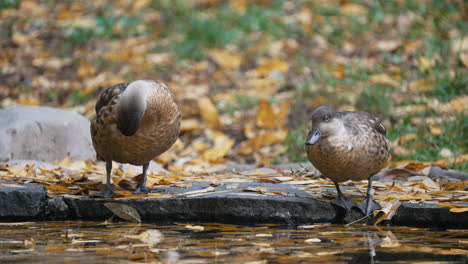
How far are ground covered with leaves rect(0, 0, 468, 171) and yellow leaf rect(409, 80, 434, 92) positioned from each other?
1 centimetres

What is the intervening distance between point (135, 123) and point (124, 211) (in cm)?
59

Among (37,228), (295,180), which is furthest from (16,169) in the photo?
(295,180)

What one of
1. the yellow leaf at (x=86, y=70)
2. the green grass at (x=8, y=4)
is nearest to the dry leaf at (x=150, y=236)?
the yellow leaf at (x=86, y=70)

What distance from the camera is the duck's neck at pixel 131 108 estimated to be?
15.2 ft

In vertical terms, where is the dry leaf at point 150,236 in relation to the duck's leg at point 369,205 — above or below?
below

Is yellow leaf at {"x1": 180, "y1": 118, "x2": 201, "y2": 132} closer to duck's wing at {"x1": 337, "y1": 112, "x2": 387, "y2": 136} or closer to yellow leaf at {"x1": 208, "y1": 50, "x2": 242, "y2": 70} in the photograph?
yellow leaf at {"x1": 208, "y1": 50, "x2": 242, "y2": 70}

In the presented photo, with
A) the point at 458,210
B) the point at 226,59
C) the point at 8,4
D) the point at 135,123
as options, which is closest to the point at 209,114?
the point at 226,59

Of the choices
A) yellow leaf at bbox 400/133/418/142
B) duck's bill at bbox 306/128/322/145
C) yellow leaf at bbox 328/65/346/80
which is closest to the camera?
duck's bill at bbox 306/128/322/145

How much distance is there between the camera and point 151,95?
488 cm

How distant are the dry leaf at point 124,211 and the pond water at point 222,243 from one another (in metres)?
0.15

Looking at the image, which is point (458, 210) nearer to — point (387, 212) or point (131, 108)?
point (387, 212)

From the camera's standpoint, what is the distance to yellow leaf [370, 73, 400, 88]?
29.6 ft

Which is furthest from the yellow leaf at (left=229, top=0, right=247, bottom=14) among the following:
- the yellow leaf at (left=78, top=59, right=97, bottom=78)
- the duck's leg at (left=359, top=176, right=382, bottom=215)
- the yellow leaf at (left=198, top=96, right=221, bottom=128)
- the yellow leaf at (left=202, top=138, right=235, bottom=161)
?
the duck's leg at (left=359, top=176, right=382, bottom=215)

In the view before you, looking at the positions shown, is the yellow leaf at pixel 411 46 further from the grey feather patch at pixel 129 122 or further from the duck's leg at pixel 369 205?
the grey feather patch at pixel 129 122
